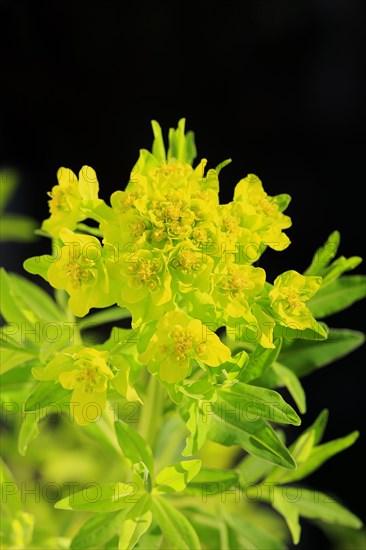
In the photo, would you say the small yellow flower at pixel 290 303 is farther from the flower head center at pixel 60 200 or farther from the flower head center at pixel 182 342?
the flower head center at pixel 60 200

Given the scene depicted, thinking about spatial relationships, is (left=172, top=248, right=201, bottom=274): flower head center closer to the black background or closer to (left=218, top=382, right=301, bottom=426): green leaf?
(left=218, top=382, right=301, bottom=426): green leaf

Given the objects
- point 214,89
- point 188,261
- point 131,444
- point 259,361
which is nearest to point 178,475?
point 131,444

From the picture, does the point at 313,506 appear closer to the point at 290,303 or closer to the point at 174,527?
the point at 174,527

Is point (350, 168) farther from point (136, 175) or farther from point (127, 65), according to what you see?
point (136, 175)

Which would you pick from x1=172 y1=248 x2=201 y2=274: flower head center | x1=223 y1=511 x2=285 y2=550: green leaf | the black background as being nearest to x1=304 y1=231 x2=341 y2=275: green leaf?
x1=172 y1=248 x2=201 y2=274: flower head center

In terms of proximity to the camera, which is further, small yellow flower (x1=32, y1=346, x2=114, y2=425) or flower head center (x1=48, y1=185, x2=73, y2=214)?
flower head center (x1=48, y1=185, x2=73, y2=214)

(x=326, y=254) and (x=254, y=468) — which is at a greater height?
(x=326, y=254)
